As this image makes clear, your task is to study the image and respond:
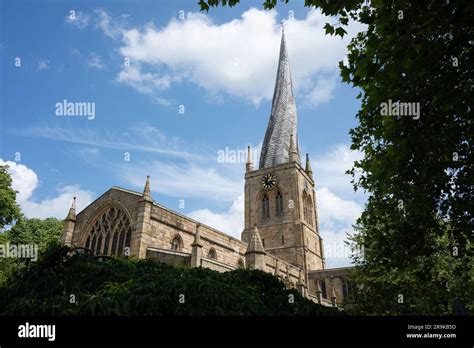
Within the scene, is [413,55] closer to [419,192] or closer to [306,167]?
[419,192]

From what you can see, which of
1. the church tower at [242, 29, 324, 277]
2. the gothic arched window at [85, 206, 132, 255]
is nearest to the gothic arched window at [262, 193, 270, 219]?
the church tower at [242, 29, 324, 277]

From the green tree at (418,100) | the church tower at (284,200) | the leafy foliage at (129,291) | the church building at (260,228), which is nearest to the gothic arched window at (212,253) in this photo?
the church building at (260,228)

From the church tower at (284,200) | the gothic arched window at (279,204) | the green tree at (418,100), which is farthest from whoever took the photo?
the gothic arched window at (279,204)

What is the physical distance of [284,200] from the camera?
1944 inches

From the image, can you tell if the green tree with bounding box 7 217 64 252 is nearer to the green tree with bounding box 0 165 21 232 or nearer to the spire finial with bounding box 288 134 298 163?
the green tree with bounding box 0 165 21 232

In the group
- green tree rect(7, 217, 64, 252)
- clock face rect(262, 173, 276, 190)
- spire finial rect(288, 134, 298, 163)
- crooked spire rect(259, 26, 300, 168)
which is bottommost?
green tree rect(7, 217, 64, 252)

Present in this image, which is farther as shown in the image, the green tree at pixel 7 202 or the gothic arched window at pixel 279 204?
the gothic arched window at pixel 279 204

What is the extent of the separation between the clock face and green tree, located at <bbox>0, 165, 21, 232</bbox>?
30.5 metres

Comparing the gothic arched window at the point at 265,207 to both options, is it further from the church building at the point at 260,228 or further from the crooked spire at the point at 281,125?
the crooked spire at the point at 281,125

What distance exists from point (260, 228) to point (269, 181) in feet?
21.8

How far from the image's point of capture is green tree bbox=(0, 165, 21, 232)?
1134 inches

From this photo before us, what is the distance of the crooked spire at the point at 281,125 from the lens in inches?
2153

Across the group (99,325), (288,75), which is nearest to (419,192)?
(99,325)

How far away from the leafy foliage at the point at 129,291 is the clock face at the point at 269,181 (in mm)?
45788
